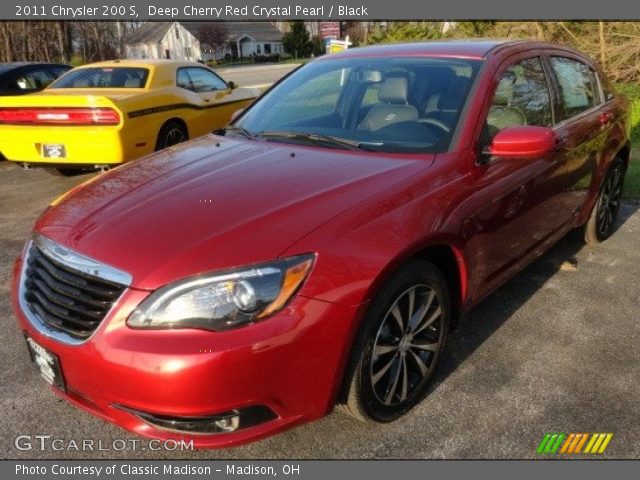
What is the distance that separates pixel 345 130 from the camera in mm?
3055

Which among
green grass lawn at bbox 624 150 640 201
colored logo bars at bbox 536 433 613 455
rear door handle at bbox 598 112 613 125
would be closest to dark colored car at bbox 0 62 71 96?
rear door handle at bbox 598 112 613 125

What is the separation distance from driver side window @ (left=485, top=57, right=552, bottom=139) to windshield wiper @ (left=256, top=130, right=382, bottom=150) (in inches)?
26.3

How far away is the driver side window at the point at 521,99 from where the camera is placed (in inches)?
116

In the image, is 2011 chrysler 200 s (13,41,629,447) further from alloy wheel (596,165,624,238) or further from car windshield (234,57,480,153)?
alloy wheel (596,165,624,238)

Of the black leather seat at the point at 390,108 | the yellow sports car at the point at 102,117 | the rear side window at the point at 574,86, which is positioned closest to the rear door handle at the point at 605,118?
the rear side window at the point at 574,86

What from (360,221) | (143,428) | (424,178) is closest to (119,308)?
(143,428)

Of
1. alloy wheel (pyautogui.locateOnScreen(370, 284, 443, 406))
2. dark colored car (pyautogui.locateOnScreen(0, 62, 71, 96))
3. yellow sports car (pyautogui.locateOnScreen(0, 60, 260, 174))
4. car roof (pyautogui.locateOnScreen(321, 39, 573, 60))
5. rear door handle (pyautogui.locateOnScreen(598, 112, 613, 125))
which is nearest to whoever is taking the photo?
alloy wheel (pyautogui.locateOnScreen(370, 284, 443, 406))

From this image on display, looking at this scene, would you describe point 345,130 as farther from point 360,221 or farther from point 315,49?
point 315,49

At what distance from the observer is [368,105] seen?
10.6 feet

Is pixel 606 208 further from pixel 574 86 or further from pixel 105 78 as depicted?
pixel 105 78

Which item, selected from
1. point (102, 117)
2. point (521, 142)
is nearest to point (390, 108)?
point (521, 142)

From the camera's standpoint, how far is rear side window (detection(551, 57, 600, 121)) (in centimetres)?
367

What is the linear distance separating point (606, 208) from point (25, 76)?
8281 millimetres

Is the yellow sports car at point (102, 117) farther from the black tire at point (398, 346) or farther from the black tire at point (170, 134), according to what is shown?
the black tire at point (398, 346)
